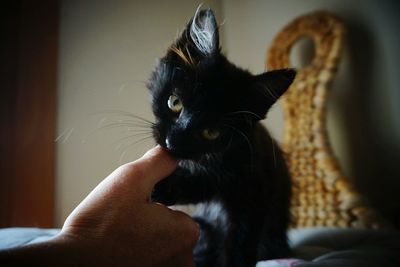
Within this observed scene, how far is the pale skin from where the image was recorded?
1.34 feet

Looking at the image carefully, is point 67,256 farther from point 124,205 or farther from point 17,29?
point 17,29

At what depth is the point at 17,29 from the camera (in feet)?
3.56

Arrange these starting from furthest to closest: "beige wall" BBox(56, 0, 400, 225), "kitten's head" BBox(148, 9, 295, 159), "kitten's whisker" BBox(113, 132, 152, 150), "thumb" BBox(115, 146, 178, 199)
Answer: "beige wall" BBox(56, 0, 400, 225)
"kitten's whisker" BBox(113, 132, 152, 150)
"kitten's head" BBox(148, 9, 295, 159)
"thumb" BBox(115, 146, 178, 199)

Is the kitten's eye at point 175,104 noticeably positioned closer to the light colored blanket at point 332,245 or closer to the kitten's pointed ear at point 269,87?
the kitten's pointed ear at point 269,87

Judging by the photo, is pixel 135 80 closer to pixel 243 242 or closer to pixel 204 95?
pixel 204 95

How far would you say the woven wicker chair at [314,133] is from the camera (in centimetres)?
136

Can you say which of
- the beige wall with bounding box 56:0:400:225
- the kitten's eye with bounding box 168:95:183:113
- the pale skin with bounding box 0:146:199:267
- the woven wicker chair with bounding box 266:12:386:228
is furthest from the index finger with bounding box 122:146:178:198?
the woven wicker chair with bounding box 266:12:386:228

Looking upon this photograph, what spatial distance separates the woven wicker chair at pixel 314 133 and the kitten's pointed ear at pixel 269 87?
2.32 ft

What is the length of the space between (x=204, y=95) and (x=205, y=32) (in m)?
0.16

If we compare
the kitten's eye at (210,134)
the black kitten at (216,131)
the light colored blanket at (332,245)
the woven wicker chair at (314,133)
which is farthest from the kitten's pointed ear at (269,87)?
the woven wicker chair at (314,133)

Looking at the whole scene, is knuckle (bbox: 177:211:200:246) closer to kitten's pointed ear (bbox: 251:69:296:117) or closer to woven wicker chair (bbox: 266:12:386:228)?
kitten's pointed ear (bbox: 251:69:296:117)

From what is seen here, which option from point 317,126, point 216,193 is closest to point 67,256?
point 216,193

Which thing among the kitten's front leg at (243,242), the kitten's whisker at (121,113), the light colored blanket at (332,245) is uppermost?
the kitten's whisker at (121,113)

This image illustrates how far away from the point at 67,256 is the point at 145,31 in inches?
32.9
